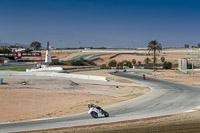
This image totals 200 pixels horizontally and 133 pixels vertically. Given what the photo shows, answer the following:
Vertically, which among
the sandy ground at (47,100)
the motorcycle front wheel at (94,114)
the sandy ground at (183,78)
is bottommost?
the sandy ground at (47,100)

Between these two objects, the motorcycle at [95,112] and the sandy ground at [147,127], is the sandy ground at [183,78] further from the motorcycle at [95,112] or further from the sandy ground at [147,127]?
the motorcycle at [95,112]

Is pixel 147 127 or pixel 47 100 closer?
pixel 147 127

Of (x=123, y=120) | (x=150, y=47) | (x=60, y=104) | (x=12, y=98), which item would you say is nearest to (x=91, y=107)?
(x=123, y=120)

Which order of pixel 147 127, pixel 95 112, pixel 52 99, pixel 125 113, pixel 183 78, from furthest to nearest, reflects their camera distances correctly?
pixel 183 78
pixel 52 99
pixel 125 113
pixel 95 112
pixel 147 127

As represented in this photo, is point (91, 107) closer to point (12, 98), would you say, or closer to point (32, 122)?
point (32, 122)

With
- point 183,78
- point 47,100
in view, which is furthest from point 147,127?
point 183,78

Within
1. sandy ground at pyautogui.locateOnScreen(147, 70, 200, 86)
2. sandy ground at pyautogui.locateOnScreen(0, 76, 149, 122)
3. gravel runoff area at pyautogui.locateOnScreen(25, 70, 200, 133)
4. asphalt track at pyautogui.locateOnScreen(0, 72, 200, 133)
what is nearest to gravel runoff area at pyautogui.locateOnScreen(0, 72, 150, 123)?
sandy ground at pyautogui.locateOnScreen(0, 76, 149, 122)

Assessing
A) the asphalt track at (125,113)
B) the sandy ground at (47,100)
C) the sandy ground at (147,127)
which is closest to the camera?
the sandy ground at (147,127)

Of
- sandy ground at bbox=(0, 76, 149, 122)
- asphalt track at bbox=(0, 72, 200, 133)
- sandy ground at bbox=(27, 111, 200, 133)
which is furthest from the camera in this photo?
sandy ground at bbox=(0, 76, 149, 122)

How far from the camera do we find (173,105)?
1019 inches

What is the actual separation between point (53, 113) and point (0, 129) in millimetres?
6243

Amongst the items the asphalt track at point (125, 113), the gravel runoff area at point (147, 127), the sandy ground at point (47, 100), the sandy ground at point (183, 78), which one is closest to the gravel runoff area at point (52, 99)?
the sandy ground at point (47, 100)

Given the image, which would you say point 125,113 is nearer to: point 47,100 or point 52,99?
point 47,100

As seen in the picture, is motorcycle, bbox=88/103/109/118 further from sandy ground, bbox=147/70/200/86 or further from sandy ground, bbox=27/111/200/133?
sandy ground, bbox=147/70/200/86
